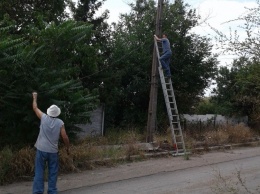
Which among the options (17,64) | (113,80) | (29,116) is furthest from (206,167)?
(113,80)

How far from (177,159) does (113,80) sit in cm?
612

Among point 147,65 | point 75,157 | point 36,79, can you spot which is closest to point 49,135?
point 36,79

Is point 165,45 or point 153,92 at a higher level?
point 165,45

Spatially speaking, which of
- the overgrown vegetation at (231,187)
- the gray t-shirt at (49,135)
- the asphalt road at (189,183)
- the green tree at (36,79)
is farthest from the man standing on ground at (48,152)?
the overgrown vegetation at (231,187)

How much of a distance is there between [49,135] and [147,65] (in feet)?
39.4

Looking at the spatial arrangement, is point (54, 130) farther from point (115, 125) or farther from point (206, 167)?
point (115, 125)

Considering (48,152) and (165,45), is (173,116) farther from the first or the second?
(48,152)

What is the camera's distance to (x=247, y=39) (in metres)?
5.07

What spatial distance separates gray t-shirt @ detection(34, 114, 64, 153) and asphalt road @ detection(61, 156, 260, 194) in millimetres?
1260

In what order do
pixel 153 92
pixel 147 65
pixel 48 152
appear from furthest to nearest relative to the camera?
pixel 147 65 → pixel 153 92 → pixel 48 152

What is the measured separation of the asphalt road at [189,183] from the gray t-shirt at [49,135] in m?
1.26

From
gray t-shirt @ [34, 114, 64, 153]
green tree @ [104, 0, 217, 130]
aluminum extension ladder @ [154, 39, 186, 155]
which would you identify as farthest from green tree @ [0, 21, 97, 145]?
green tree @ [104, 0, 217, 130]

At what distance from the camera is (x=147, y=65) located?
19.6 metres

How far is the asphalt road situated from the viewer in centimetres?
873
